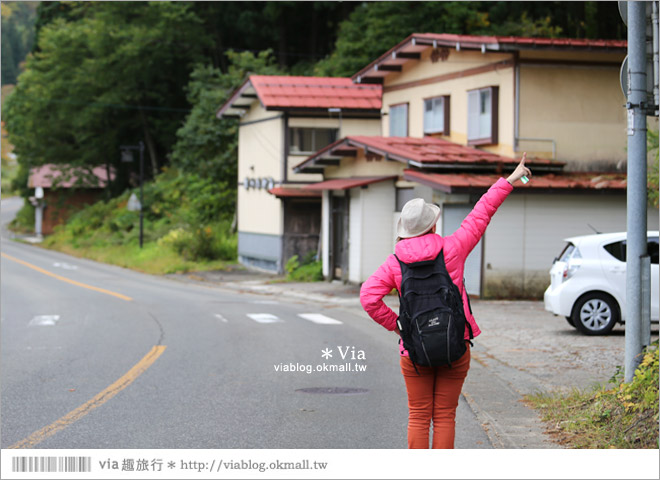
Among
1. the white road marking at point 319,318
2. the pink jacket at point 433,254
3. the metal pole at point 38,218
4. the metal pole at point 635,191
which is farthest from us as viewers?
the metal pole at point 38,218

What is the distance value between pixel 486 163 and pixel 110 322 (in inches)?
391

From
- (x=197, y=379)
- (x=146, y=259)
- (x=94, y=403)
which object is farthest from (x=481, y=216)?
(x=146, y=259)

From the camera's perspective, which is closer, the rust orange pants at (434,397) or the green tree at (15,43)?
the rust orange pants at (434,397)

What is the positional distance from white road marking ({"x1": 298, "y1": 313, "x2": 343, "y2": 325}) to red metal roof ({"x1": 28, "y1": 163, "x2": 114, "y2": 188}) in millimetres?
40283

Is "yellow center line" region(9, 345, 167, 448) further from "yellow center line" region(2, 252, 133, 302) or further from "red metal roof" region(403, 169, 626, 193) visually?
"yellow center line" region(2, 252, 133, 302)

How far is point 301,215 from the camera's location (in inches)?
1291

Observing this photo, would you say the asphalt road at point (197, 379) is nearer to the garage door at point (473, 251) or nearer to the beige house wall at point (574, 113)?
the garage door at point (473, 251)

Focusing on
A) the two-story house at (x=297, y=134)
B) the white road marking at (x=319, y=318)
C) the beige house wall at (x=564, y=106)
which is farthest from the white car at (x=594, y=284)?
the two-story house at (x=297, y=134)

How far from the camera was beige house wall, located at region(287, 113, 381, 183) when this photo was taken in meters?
32.4

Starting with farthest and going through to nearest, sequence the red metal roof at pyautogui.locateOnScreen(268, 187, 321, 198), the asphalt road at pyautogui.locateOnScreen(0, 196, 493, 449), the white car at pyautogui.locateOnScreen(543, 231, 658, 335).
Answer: the red metal roof at pyautogui.locateOnScreen(268, 187, 321, 198) → the white car at pyautogui.locateOnScreen(543, 231, 658, 335) → the asphalt road at pyautogui.locateOnScreen(0, 196, 493, 449)

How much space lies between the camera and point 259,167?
3456 cm

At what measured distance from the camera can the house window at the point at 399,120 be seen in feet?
91.6

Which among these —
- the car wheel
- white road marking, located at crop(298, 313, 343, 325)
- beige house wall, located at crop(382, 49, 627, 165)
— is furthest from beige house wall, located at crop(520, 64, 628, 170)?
the car wheel

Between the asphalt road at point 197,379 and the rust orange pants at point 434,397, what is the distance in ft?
5.37
